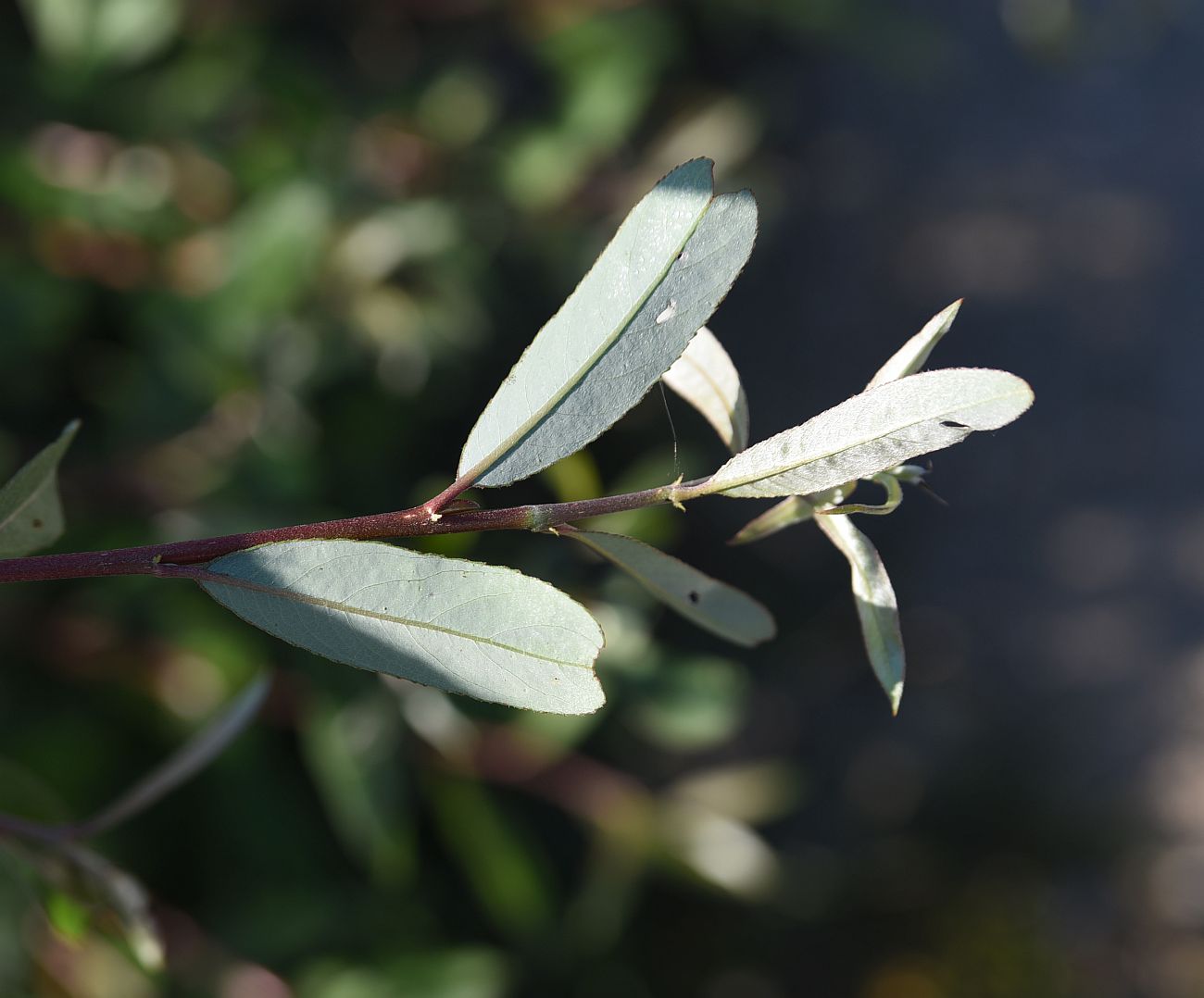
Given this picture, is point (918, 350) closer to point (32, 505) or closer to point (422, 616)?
point (422, 616)

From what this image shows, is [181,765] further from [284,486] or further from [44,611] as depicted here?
[44,611]

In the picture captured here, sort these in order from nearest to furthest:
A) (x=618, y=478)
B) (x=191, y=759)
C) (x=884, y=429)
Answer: (x=884, y=429)
(x=191, y=759)
(x=618, y=478)

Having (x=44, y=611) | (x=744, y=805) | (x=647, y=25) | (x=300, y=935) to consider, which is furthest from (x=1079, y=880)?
(x=44, y=611)

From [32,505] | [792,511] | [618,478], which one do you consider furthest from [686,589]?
[618,478]

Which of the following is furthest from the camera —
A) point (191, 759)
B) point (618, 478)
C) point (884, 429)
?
point (618, 478)

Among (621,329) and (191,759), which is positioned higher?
(621,329)

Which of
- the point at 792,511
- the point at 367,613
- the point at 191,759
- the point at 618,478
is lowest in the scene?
the point at 191,759

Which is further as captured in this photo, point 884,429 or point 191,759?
point 191,759

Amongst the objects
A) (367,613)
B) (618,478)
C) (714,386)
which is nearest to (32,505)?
(367,613)

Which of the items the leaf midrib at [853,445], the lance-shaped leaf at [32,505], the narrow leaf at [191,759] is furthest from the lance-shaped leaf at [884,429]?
the narrow leaf at [191,759]
